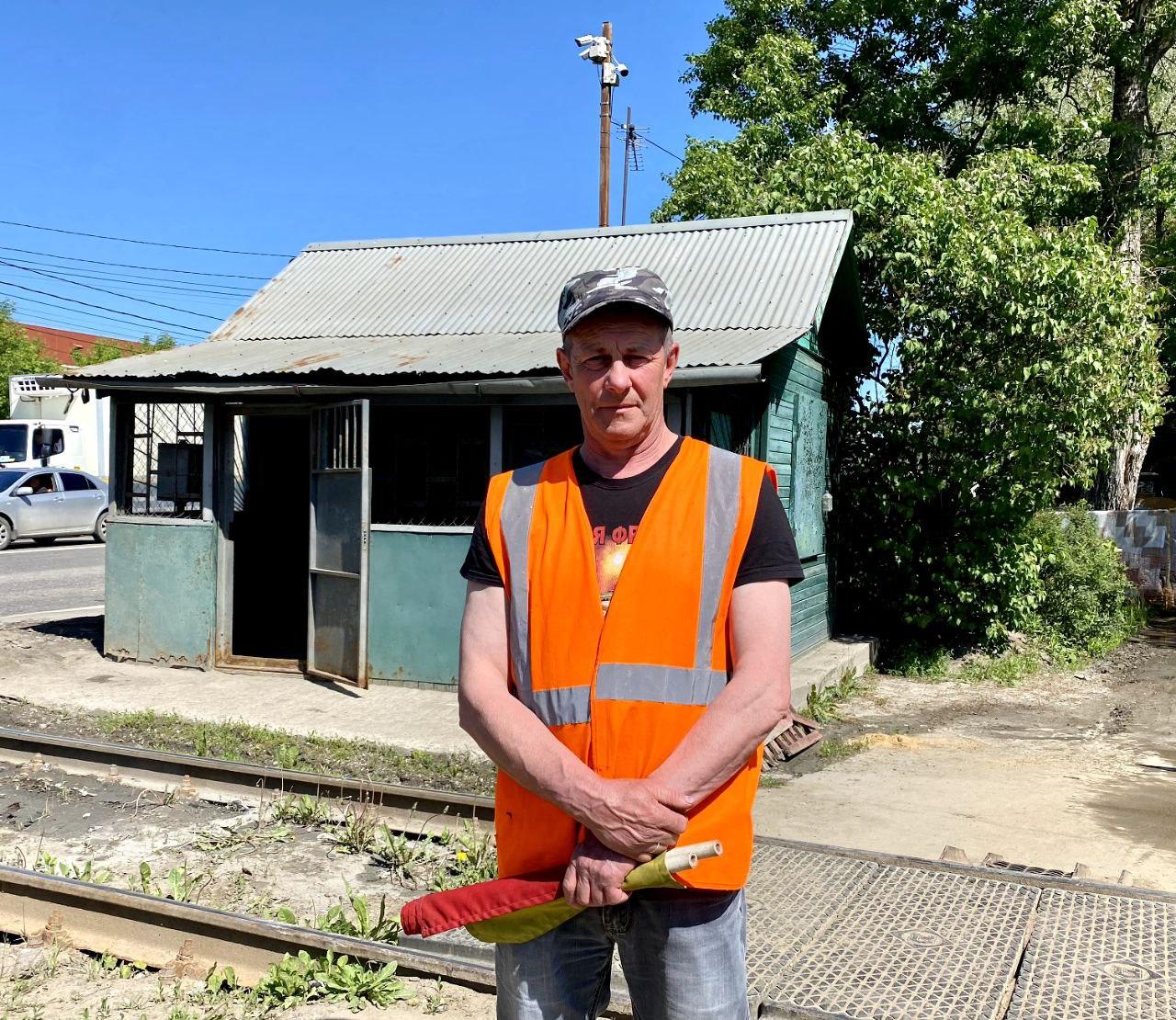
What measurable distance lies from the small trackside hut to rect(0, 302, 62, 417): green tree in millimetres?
25403

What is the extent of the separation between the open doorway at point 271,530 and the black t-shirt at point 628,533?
31.8ft

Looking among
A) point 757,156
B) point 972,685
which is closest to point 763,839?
point 972,685

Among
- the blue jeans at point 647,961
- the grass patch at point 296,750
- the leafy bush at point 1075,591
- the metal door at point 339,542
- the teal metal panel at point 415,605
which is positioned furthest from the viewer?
the leafy bush at point 1075,591

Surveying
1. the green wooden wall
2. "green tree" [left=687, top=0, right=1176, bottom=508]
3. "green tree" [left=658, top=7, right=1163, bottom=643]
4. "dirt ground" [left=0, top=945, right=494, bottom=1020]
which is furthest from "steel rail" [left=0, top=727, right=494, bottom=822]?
"green tree" [left=687, top=0, right=1176, bottom=508]

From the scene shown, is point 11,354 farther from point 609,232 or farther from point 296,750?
point 296,750

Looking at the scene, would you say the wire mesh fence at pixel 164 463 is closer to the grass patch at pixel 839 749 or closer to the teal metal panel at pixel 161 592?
the teal metal panel at pixel 161 592

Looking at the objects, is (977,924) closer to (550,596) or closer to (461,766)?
(550,596)

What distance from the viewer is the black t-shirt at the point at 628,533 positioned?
85.2 inches

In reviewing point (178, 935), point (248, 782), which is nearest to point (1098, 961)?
point (178, 935)

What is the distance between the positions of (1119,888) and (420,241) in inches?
416

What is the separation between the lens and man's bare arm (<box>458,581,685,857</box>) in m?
1.99

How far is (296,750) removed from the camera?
7.36 metres

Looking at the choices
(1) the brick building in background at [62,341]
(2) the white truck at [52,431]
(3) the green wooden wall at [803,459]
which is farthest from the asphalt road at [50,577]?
(1) the brick building in background at [62,341]

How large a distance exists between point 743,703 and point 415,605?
748 centimetres
